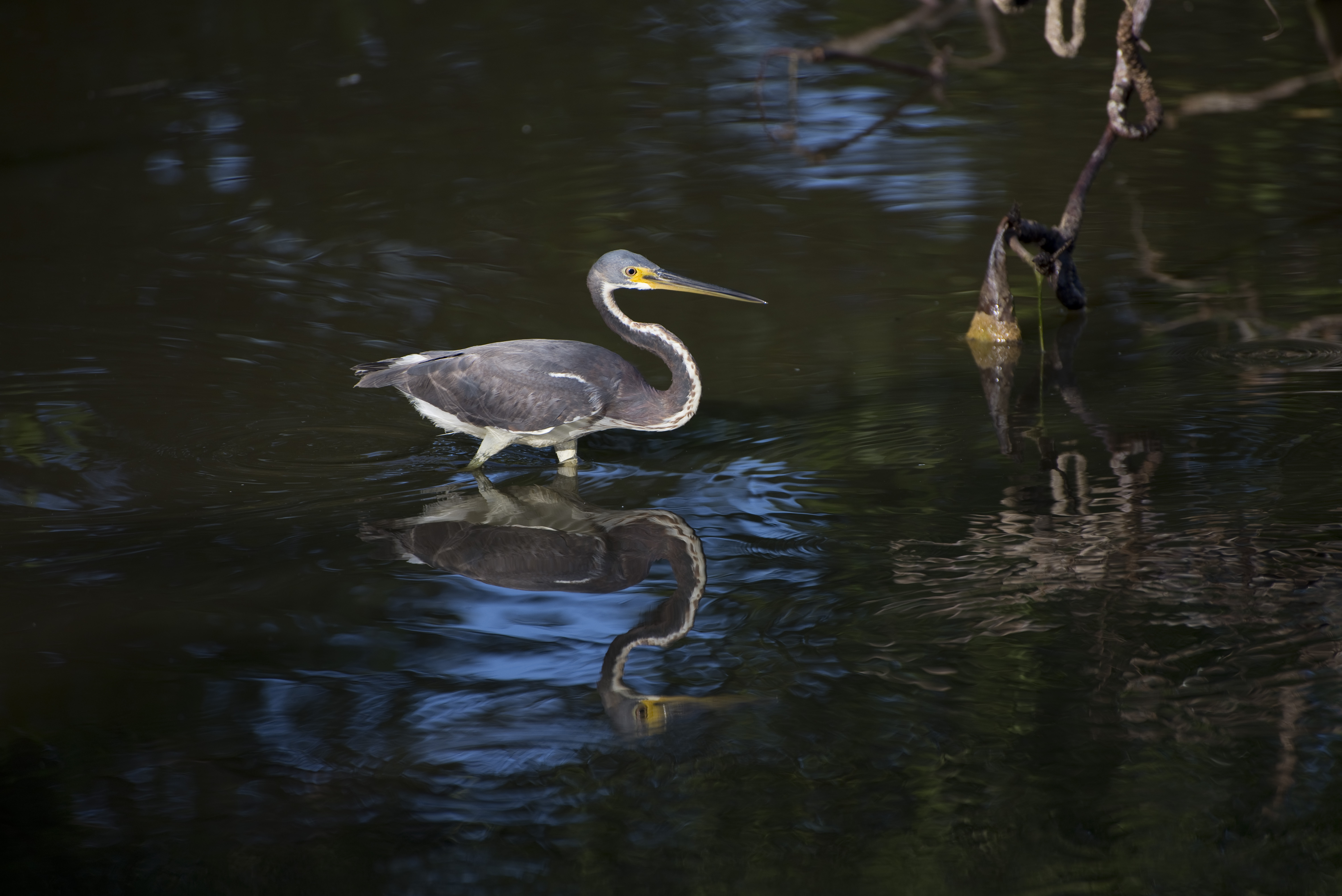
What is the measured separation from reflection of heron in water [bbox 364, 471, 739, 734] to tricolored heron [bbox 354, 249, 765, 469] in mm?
368

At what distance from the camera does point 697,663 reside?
5.11 m

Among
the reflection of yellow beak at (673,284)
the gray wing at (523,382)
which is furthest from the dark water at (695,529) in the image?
the reflection of yellow beak at (673,284)

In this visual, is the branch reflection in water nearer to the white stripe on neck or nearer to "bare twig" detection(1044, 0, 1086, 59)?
the white stripe on neck

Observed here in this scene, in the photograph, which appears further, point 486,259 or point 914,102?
point 914,102

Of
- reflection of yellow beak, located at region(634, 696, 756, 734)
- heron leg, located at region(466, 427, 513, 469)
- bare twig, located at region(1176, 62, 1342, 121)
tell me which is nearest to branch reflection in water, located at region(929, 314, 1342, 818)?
reflection of yellow beak, located at region(634, 696, 756, 734)

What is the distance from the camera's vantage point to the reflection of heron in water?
5551mm

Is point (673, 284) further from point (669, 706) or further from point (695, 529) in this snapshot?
point (669, 706)

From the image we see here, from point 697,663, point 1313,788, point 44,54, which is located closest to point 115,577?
point 697,663

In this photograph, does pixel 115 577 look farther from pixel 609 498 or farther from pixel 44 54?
pixel 44 54

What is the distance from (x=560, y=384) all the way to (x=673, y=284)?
89 cm

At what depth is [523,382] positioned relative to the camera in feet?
22.1

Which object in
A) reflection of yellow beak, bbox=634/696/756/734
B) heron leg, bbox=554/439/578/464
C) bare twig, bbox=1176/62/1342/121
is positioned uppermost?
bare twig, bbox=1176/62/1342/121

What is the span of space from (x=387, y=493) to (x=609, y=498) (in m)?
1.14

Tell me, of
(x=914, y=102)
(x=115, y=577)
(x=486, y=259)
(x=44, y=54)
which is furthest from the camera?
(x=44, y=54)
